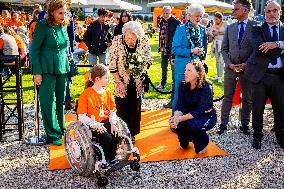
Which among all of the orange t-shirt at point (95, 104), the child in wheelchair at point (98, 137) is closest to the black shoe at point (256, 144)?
the child in wheelchair at point (98, 137)

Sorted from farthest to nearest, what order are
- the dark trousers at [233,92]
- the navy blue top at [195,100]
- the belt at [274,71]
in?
the dark trousers at [233,92] → the belt at [274,71] → the navy blue top at [195,100]

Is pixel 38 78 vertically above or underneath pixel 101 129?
above

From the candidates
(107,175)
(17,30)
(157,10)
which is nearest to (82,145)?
(107,175)

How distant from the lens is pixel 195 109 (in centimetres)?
541

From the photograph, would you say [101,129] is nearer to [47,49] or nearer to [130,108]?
[130,108]

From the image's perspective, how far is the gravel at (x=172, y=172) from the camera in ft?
14.7

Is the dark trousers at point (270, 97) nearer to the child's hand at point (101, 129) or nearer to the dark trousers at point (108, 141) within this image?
the dark trousers at point (108, 141)

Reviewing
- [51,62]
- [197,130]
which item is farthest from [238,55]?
[51,62]

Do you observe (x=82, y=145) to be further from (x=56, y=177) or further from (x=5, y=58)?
(x=5, y=58)

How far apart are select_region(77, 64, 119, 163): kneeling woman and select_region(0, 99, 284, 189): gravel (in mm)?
451

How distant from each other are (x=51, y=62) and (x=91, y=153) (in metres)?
1.78

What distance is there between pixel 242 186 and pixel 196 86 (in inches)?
61.2

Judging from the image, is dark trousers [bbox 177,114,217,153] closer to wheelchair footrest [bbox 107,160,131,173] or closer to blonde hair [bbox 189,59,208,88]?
blonde hair [bbox 189,59,208,88]

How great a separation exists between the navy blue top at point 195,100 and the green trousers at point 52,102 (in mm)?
1796
